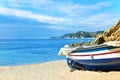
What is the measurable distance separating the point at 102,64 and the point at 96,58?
61 centimetres

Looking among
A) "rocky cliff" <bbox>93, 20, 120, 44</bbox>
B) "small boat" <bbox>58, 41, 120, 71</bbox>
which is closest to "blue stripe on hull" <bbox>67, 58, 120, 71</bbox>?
"small boat" <bbox>58, 41, 120, 71</bbox>

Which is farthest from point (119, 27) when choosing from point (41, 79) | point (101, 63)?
point (41, 79)

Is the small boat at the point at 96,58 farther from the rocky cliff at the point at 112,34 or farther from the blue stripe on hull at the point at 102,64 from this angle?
the rocky cliff at the point at 112,34

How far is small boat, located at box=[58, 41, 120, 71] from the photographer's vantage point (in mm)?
19875

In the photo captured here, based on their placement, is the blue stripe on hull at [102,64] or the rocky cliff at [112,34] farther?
the rocky cliff at [112,34]

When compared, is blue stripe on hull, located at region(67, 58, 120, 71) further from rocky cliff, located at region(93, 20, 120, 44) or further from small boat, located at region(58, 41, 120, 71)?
rocky cliff, located at region(93, 20, 120, 44)

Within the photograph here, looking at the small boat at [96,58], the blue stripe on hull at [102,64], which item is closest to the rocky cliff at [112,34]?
the small boat at [96,58]

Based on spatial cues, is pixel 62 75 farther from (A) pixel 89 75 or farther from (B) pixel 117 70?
(B) pixel 117 70

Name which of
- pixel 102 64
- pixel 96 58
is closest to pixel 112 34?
pixel 96 58

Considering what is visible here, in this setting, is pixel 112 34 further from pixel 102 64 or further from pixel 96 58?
pixel 102 64

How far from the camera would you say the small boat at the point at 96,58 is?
19.9 metres

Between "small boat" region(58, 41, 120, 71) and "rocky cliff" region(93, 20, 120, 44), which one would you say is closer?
"small boat" region(58, 41, 120, 71)

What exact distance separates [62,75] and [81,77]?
195 centimetres

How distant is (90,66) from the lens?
22.2m
